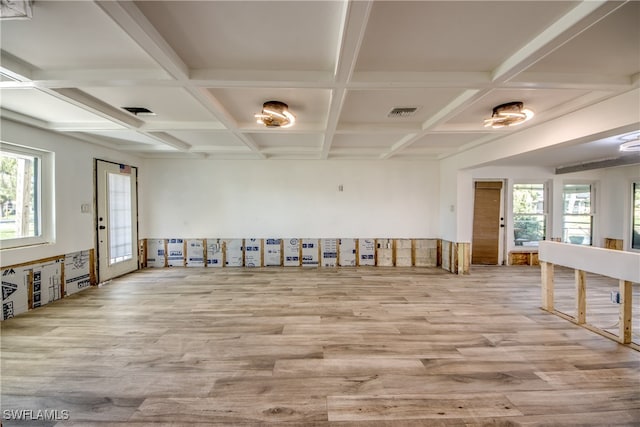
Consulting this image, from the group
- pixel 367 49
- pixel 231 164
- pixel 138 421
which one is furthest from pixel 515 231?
pixel 138 421

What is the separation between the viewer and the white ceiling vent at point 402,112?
9.64 feet

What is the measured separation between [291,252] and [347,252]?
1.33 m

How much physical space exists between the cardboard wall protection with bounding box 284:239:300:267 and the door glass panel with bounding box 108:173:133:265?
332 cm

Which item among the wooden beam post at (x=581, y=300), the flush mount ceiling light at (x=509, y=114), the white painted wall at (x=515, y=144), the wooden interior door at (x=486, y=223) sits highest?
the flush mount ceiling light at (x=509, y=114)

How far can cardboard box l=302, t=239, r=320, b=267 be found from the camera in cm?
585

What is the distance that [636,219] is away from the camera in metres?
5.66

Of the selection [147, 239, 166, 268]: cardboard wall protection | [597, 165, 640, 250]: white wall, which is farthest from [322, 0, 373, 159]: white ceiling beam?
[597, 165, 640, 250]: white wall

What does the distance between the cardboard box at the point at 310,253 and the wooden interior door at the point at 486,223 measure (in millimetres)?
3778

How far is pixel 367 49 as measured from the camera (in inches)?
73.6

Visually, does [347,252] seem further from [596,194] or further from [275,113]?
[596,194]

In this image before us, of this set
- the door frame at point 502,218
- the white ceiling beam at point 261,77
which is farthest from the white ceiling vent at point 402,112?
the door frame at point 502,218

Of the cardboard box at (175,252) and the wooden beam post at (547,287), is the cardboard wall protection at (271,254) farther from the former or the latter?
the wooden beam post at (547,287)

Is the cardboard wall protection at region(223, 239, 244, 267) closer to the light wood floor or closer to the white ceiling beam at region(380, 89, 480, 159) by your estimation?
the light wood floor

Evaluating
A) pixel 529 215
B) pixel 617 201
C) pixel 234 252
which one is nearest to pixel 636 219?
pixel 617 201
